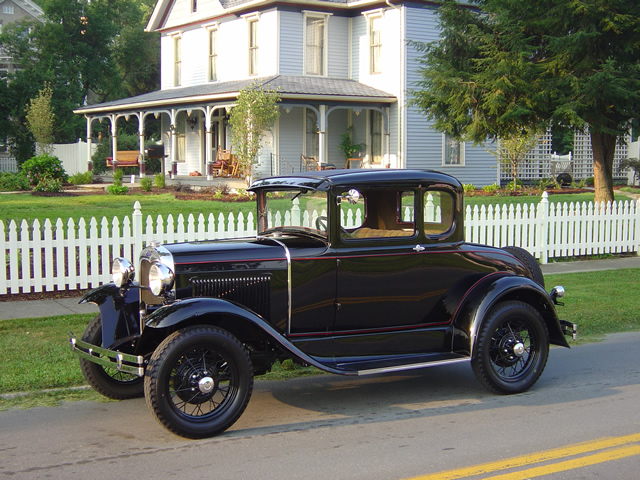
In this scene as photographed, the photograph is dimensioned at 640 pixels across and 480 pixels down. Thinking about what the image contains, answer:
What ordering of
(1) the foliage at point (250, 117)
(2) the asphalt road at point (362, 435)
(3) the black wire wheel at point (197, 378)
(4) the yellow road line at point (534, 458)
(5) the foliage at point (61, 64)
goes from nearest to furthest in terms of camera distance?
(4) the yellow road line at point (534, 458) < (2) the asphalt road at point (362, 435) < (3) the black wire wheel at point (197, 378) < (1) the foliage at point (250, 117) < (5) the foliage at point (61, 64)

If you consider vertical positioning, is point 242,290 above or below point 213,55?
below

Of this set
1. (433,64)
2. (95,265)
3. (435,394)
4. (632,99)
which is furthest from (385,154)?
(435,394)

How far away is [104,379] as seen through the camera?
6.41 meters

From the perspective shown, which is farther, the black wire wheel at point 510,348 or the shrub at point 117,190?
the shrub at point 117,190

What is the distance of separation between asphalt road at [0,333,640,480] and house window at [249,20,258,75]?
2467 cm

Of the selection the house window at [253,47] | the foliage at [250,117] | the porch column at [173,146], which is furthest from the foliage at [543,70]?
the porch column at [173,146]

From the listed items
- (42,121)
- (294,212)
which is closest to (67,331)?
(294,212)

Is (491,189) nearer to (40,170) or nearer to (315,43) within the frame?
(315,43)

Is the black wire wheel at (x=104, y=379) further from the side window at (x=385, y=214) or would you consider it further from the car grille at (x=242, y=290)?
the side window at (x=385, y=214)

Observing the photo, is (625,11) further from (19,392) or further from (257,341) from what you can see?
(19,392)

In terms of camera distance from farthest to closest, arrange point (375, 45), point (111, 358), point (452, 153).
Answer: point (452, 153) → point (375, 45) → point (111, 358)

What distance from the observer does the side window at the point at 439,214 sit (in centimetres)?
673

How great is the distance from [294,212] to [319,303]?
100 cm

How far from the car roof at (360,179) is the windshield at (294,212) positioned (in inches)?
2.8
